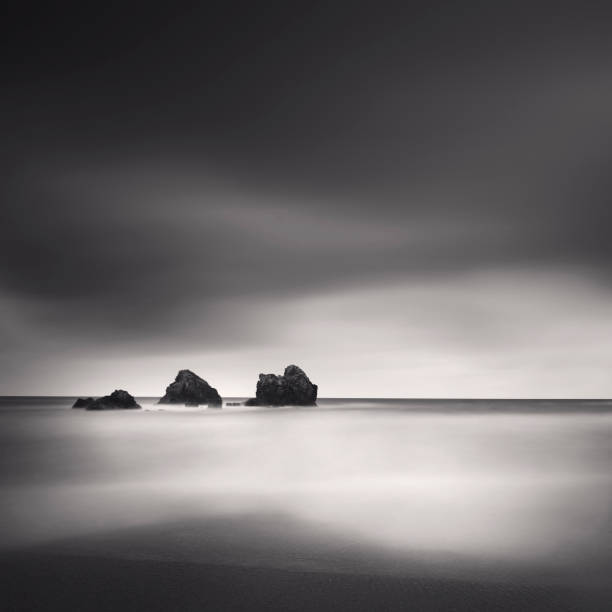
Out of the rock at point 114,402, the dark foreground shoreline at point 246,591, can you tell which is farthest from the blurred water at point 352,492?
the rock at point 114,402

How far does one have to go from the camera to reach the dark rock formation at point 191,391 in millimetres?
124312

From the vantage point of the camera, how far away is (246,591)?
692 cm

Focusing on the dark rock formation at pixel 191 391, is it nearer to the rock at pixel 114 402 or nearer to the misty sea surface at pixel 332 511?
the rock at pixel 114 402

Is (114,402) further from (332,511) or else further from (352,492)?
(332,511)

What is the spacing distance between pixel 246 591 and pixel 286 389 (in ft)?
378

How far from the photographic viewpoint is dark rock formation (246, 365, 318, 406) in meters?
121

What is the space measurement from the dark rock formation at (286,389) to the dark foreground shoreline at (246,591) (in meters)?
114

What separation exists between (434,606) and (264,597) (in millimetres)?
2412

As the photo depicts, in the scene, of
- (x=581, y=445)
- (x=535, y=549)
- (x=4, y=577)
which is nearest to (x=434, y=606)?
(x=535, y=549)

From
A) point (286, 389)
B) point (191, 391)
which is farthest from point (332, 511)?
point (191, 391)

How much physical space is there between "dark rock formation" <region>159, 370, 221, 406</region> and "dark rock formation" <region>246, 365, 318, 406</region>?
44.4ft

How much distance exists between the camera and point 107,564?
26.9 ft

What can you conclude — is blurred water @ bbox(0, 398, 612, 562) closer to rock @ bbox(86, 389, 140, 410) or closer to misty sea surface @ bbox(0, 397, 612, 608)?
misty sea surface @ bbox(0, 397, 612, 608)

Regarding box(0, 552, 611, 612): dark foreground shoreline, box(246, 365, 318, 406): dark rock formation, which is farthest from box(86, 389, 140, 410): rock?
box(0, 552, 611, 612): dark foreground shoreline
